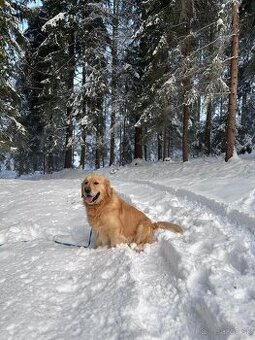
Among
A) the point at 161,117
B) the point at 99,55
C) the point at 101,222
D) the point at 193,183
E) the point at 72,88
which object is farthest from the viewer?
the point at 72,88

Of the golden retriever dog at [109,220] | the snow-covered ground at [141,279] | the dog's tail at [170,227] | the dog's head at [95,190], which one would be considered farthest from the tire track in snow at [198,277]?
the dog's head at [95,190]

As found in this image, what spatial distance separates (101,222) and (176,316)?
286 cm

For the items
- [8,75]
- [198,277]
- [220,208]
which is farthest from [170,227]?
[8,75]

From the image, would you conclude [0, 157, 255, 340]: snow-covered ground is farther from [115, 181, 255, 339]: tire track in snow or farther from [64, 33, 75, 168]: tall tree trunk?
[64, 33, 75, 168]: tall tree trunk

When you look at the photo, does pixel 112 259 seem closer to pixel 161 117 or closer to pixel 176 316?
pixel 176 316

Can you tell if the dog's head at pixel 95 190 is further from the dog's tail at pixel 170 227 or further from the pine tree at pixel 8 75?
the pine tree at pixel 8 75

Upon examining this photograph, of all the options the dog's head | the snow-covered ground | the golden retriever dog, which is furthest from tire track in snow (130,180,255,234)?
the dog's head

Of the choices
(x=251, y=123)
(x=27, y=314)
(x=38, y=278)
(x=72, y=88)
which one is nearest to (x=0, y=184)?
(x=72, y=88)

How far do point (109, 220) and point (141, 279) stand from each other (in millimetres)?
1791

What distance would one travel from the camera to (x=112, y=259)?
18.4 feet

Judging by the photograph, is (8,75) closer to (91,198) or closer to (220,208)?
(91,198)

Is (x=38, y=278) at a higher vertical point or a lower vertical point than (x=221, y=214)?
lower

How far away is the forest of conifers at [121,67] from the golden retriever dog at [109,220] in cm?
826

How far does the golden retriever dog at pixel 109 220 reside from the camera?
20.5 feet
